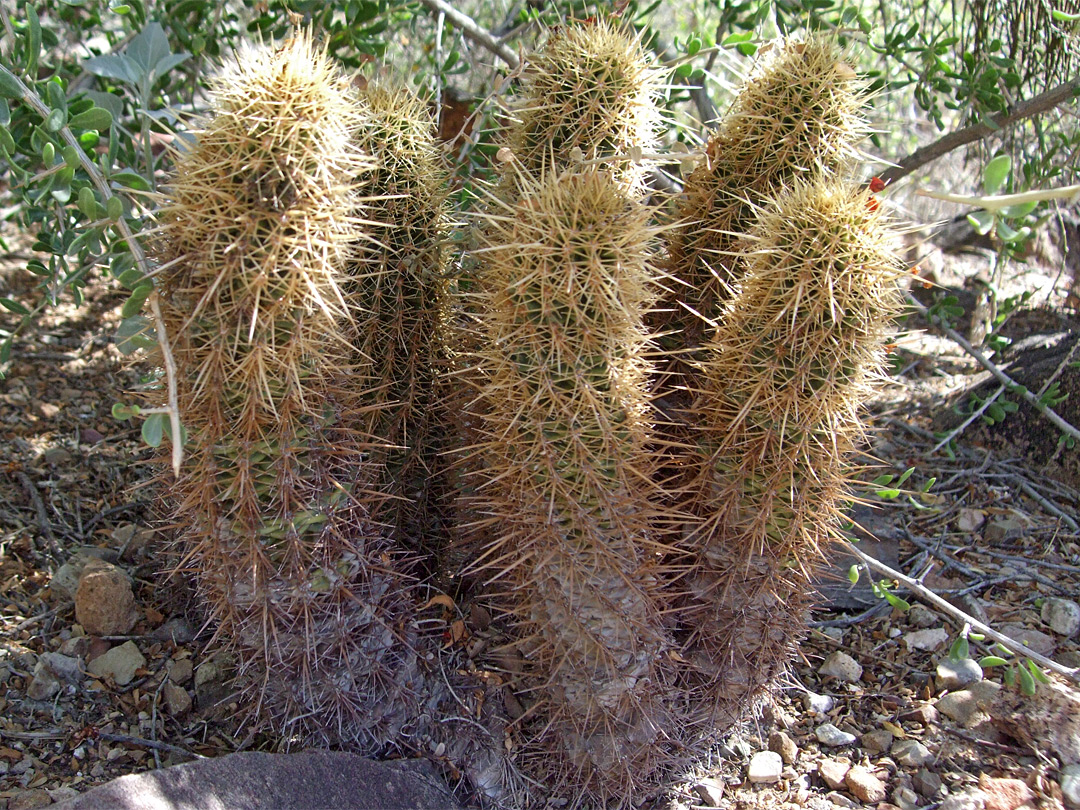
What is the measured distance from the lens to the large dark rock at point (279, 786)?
1587mm

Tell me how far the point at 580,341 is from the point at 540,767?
3.49 feet

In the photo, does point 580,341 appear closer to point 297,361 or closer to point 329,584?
point 297,361

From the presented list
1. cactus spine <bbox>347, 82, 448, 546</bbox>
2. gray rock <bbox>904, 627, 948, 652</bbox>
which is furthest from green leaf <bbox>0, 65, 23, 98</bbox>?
gray rock <bbox>904, 627, 948, 652</bbox>

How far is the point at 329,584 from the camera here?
6.02ft

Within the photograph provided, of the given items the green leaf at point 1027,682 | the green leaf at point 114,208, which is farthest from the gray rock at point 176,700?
the green leaf at point 1027,682

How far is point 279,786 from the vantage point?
174 centimetres

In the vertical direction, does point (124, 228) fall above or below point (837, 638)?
above

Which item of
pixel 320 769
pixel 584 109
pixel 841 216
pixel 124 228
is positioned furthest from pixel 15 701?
pixel 841 216

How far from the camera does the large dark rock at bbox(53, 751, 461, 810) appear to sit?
159 centimetres

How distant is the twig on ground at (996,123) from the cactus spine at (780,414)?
3.17 ft

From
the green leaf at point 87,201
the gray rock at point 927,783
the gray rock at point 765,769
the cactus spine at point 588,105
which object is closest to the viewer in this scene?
the green leaf at point 87,201

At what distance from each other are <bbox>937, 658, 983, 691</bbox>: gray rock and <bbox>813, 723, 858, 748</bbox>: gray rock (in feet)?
0.96

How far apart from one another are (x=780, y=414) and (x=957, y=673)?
940 millimetres

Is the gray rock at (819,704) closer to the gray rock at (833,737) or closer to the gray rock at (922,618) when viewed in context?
the gray rock at (833,737)
